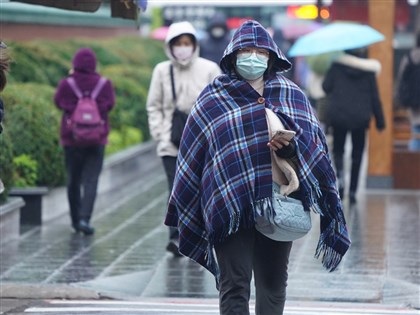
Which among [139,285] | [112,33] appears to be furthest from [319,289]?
[112,33]

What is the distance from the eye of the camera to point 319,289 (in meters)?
9.06

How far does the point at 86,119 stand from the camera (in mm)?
11430

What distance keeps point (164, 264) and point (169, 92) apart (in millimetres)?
1431

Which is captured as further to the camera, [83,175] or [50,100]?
[50,100]

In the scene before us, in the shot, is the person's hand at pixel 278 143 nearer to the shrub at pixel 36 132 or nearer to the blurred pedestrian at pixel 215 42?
the shrub at pixel 36 132

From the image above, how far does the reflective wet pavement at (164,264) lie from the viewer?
901 centimetres

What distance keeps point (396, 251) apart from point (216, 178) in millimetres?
4833

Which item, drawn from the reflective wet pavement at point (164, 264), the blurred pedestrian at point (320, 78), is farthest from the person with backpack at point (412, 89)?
the reflective wet pavement at point (164, 264)

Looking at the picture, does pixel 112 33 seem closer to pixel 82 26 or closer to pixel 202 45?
pixel 82 26

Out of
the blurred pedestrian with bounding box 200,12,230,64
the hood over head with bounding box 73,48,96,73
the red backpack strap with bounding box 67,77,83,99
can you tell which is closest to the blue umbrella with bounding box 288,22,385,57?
the blurred pedestrian with bounding box 200,12,230,64

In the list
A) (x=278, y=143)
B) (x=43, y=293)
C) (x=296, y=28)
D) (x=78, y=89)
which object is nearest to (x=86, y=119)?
(x=78, y=89)

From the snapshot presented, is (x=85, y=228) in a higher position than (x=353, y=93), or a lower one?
lower

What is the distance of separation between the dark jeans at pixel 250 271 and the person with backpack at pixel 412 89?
941cm

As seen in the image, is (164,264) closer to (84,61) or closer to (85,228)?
(85,228)
